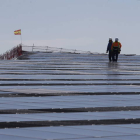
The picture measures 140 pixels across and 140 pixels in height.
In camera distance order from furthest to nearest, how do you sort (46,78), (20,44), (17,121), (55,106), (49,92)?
1. (20,44)
2. (46,78)
3. (49,92)
4. (55,106)
5. (17,121)

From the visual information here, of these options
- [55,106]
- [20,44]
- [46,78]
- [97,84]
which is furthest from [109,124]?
[20,44]

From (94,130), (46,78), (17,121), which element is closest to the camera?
(94,130)

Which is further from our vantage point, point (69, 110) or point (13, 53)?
point (13, 53)

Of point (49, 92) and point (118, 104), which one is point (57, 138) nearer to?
point (118, 104)

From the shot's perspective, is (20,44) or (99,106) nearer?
(99,106)

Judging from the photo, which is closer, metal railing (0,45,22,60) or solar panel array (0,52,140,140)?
solar panel array (0,52,140,140)

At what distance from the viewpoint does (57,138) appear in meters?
7.34

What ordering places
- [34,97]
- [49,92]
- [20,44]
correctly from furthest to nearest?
1. [20,44]
2. [49,92]
3. [34,97]

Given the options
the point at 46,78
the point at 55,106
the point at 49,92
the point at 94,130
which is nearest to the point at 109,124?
the point at 94,130

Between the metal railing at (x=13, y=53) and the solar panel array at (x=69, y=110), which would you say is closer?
the solar panel array at (x=69, y=110)

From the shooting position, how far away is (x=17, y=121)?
8523 mm

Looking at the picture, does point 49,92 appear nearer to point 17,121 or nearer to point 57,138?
point 17,121

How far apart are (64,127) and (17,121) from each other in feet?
3.40

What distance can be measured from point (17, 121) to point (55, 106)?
72.5 inches
